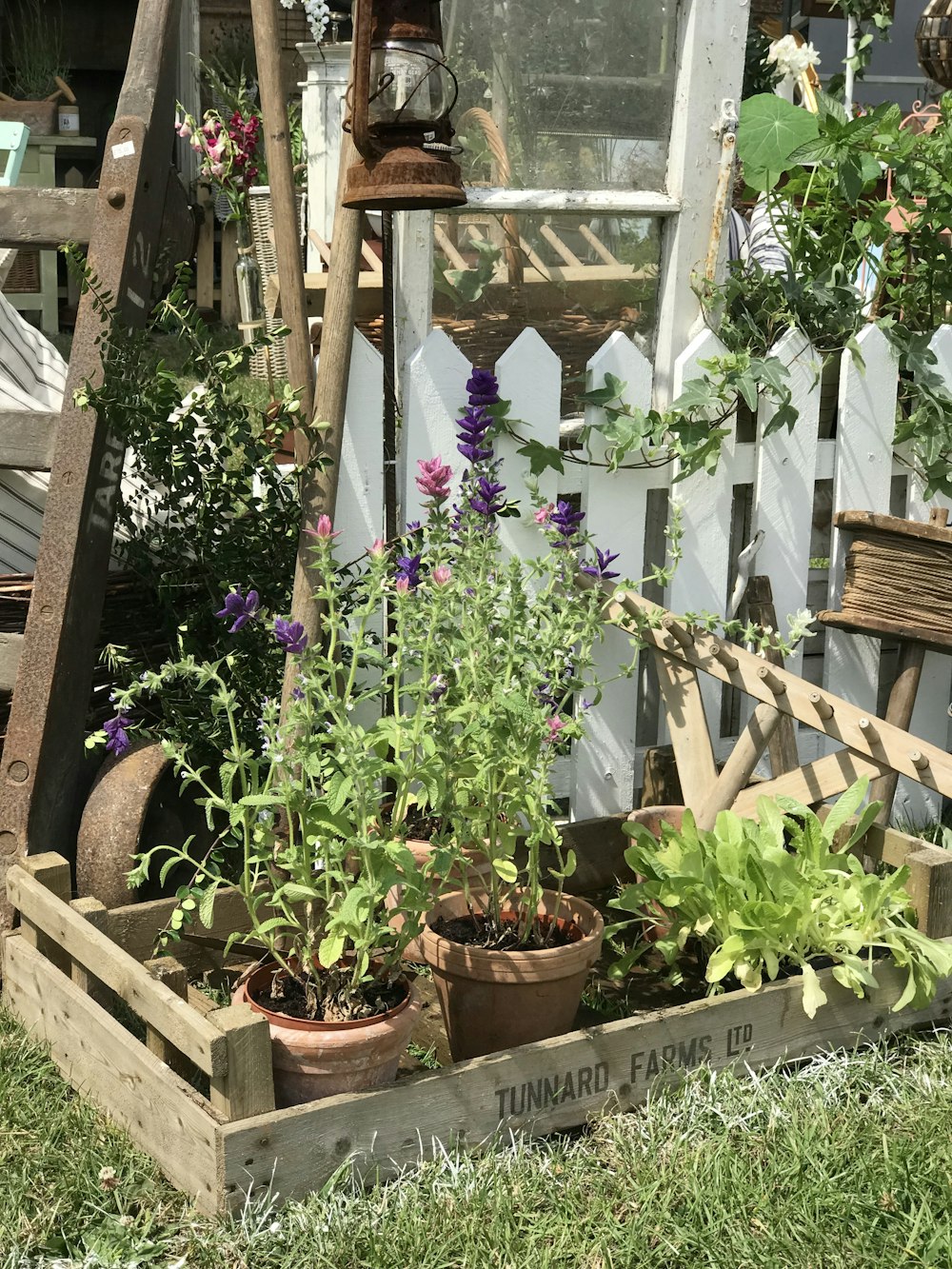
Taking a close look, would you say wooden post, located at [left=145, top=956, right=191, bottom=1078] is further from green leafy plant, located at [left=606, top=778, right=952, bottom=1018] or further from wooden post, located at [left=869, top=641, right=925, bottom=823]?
wooden post, located at [left=869, top=641, right=925, bottom=823]

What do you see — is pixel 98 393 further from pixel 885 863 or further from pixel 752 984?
pixel 885 863

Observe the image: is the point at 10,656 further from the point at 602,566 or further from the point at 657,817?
the point at 657,817

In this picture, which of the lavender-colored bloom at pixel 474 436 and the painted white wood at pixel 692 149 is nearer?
the lavender-colored bloom at pixel 474 436

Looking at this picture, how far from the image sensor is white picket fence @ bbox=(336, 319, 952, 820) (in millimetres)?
2965

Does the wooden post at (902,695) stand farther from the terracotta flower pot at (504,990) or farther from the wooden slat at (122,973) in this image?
the wooden slat at (122,973)

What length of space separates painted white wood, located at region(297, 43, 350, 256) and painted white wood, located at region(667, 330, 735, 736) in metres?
3.96

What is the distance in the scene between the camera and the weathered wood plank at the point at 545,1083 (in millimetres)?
2039

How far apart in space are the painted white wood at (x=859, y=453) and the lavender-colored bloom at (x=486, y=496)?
1.10 metres

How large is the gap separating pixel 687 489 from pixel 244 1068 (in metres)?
1.77

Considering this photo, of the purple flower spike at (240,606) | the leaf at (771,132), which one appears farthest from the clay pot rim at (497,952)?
the leaf at (771,132)

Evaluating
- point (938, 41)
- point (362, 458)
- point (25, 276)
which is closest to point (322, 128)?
point (25, 276)

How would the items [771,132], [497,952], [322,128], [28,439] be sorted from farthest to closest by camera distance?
[322,128], [771,132], [28,439], [497,952]

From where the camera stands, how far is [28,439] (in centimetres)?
275

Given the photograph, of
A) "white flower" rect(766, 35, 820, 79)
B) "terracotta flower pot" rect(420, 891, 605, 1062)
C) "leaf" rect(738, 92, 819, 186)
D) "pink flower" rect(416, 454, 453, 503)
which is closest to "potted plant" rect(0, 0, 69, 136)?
"white flower" rect(766, 35, 820, 79)
